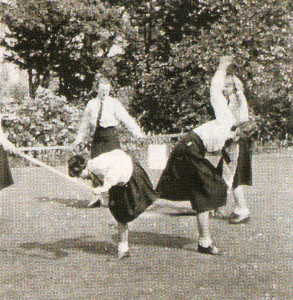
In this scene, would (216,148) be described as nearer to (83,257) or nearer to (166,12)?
(83,257)

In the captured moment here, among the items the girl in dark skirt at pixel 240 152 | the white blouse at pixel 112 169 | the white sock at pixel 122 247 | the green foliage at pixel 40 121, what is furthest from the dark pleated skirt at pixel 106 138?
the green foliage at pixel 40 121

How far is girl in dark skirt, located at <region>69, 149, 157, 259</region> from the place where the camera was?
21.0 feet

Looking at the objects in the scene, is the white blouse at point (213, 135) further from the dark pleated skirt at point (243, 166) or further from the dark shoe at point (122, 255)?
the dark pleated skirt at point (243, 166)

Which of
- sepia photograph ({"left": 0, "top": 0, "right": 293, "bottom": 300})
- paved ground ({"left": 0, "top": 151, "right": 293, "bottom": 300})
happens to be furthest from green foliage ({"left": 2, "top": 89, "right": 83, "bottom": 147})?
paved ground ({"left": 0, "top": 151, "right": 293, "bottom": 300})

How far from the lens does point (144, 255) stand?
6758 mm

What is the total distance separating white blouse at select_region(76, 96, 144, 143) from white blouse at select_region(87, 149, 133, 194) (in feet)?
1.66

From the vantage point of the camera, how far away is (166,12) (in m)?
28.0

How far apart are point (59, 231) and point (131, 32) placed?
22.7 meters

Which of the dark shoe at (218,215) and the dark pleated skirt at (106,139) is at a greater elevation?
the dark pleated skirt at (106,139)

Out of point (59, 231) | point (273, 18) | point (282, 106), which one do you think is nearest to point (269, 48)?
point (273, 18)

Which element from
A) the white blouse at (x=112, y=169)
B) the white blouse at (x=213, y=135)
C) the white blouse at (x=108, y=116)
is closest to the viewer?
the white blouse at (x=112, y=169)

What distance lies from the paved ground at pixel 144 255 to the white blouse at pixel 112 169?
0.86m

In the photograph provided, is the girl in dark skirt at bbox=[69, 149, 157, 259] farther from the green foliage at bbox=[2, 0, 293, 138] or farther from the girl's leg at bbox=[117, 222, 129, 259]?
the green foliage at bbox=[2, 0, 293, 138]

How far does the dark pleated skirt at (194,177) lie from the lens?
6785 millimetres
